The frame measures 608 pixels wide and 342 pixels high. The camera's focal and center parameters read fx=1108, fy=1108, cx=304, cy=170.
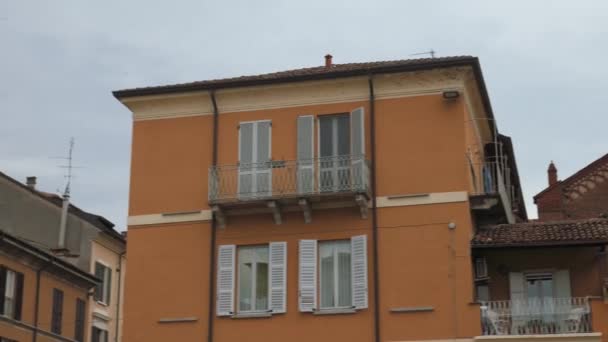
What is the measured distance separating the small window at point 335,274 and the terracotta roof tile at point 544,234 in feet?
10.7

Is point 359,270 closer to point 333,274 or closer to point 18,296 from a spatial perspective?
point 333,274

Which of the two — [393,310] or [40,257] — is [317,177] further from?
[40,257]

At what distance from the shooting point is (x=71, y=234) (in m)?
50.8

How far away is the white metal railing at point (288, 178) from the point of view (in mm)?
28391

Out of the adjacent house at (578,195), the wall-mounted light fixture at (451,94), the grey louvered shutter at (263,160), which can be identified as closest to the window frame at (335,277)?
the grey louvered shutter at (263,160)

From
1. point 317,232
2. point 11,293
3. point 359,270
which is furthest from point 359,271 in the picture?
point 11,293

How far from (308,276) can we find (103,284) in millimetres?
25855

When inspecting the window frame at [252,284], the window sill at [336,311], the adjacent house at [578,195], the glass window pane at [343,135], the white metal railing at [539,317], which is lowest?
the white metal railing at [539,317]

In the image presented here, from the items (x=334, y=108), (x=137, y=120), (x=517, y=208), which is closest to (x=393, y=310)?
(x=334, y=108)

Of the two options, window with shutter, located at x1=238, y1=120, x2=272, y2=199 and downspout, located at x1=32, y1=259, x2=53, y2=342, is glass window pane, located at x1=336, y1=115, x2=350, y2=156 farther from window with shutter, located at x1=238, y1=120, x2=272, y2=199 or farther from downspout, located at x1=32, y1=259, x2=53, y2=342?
downspout, located at x1=32, y1=259, x2=53, y2=342

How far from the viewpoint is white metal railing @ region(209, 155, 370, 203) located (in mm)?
28391

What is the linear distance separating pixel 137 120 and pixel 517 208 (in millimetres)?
15934

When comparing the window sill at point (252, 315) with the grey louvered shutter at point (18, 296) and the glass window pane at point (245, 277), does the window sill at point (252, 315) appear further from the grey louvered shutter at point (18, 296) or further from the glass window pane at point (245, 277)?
the grey louvered shutter at point (18, 296)

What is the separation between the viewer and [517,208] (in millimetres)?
40500
